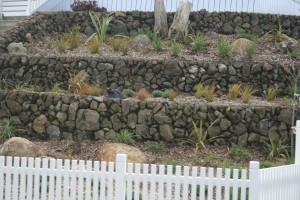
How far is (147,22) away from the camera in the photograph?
21.3m

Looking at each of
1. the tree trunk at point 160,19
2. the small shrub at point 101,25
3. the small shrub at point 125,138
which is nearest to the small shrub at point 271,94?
the small shrub at point 125,138

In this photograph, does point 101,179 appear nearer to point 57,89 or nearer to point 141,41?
point 57,89

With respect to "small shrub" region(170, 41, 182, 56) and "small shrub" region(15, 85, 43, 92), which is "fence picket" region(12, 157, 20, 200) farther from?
"small shrub" region(170, 41, 182, 56)

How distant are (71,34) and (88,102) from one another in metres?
4.31

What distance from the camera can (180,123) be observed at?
50.1 ft

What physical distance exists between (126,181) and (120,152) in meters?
4.13

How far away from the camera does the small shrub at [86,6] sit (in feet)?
72.0

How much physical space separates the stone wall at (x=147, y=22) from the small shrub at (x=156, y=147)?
6.77 meters

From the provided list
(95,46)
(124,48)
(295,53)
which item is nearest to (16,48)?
(95,46)

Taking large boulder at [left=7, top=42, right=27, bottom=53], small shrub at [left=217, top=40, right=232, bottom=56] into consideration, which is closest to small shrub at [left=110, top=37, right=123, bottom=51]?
large boulder at [left=7, top=42, right=27, bottom=53]

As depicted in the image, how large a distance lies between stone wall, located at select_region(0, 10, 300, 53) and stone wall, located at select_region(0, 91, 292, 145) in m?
4.46

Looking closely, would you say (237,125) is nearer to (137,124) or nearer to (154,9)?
(137,124)

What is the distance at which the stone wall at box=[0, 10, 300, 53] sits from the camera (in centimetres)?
2056

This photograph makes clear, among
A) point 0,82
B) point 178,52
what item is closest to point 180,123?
point 178,52
